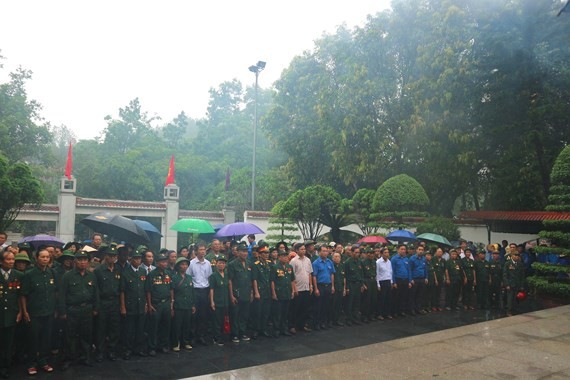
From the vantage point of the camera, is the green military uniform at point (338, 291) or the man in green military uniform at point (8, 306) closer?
the man in green military uniform at point (8, 306)

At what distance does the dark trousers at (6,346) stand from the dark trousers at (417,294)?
7.40m

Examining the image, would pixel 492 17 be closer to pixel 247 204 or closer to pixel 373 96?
pixel 373 96

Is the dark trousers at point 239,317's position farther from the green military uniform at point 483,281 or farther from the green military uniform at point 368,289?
the green military uniform at point 483,281

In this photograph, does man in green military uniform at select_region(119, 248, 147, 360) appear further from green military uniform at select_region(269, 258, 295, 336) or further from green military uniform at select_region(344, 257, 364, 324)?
green military uniform at select_region(344, 257, 364, 324)

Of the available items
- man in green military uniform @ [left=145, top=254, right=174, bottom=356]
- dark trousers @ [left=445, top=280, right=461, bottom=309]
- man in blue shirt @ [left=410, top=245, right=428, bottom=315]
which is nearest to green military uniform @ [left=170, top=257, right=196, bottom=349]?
man in green military uniform @ [left=145, top=254, right=174, bottom=356]

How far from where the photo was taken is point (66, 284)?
5805 mm

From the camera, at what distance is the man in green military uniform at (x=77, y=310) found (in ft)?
18.9

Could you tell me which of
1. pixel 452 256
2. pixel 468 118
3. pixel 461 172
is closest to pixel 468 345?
pixel 452 256

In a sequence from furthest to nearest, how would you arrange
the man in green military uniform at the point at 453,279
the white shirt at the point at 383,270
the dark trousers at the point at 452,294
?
the dark trousers at the point at 452,294 → the man in green military uniform at the point at 453,279 → the white shirt at the point at 383,270

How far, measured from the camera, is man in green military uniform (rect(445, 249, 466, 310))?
407 inches

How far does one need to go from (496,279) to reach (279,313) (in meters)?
5.94

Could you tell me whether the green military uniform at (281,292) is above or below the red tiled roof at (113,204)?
below

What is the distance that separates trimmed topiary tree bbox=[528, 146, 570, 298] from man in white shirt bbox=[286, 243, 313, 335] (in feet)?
22.5

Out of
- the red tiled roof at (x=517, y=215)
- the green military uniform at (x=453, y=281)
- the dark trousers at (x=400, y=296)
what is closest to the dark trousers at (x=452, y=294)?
the green military uniform at (x=453, y=281)
